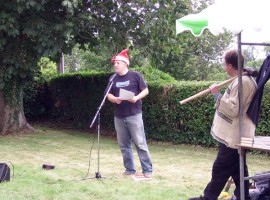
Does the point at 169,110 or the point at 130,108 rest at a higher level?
the point at 130,108

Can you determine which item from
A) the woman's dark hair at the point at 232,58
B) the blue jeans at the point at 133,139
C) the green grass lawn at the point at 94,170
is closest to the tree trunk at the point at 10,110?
the green grass lawn at the point at 94,170

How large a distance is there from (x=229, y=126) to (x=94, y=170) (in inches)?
128

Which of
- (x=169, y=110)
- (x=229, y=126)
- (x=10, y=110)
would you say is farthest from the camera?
(x=10, y=110)

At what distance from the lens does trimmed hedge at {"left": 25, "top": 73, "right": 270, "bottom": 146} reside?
34.3ft

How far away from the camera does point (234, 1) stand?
14.6 feet

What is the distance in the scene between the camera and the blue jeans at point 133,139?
21.7ft

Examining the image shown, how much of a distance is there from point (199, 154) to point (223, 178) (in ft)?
15.6

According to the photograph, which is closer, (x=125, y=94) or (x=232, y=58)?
(x=232, y=58)

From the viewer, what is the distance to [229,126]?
4.89 m

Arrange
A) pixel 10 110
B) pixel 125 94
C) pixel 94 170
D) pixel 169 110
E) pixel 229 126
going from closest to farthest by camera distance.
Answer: pixel 229 126 < pixel 125 94 < pixel 94 170 < pixel 169 110 < pixel 10 110

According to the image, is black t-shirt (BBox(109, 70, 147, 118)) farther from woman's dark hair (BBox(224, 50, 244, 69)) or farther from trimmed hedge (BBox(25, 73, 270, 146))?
trimmed hedge (BBox(25, 73, 270, 146))

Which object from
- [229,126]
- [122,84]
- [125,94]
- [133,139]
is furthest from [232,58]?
[133,139]

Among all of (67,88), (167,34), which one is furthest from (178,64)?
(167,34)

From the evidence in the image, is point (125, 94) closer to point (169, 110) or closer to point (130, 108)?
point (130, 108)
